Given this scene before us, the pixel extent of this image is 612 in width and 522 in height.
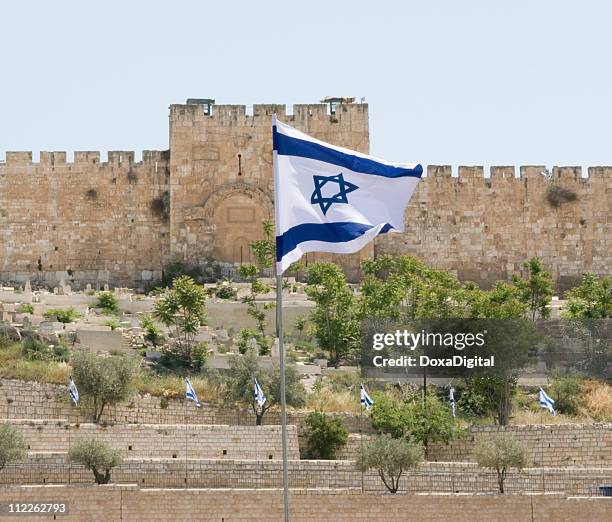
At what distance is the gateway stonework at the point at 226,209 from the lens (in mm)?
50500

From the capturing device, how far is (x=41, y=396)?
123 ft

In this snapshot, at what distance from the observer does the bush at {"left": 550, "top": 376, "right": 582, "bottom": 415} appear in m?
39.8

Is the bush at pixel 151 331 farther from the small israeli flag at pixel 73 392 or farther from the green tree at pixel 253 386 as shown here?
the small israeli flag at pixel 73 392

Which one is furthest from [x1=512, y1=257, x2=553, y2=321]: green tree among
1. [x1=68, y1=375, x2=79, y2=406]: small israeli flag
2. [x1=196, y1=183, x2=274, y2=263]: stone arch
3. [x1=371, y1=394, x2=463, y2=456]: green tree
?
[x1=68, y1=375, x2=79, y2=406]: small israeli flag

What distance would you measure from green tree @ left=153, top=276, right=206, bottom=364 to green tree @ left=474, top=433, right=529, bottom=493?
9508mm

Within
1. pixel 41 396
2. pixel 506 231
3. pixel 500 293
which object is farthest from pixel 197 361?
pixel 506 231

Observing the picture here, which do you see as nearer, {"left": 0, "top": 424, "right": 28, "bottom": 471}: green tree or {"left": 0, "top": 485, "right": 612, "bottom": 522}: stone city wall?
{"left": 0, "top": 485, "right": 612, "bottom": 522}: stone city wall

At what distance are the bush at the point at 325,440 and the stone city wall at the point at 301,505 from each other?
411 cm

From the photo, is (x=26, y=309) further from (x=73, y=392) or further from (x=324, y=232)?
(x=324, y=232)

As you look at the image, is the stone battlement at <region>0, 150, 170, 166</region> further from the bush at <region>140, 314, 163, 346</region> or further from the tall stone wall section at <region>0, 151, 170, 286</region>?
the bush at <region>140, 314, 163, 346</region>

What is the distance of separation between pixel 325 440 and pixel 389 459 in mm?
3214

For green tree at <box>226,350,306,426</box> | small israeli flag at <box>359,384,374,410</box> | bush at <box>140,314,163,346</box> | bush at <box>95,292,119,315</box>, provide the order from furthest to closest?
bush at <box>95,292,119,315</box> → bush at <box>140,314,163,346</box> → green tree at <box>226,350,306,426</box> → small israeli flag at <box>359,384,374,410</box>

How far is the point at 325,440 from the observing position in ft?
121

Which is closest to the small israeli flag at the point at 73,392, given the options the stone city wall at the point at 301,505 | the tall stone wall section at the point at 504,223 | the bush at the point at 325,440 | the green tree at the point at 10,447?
the green tree at the point at 10,447
